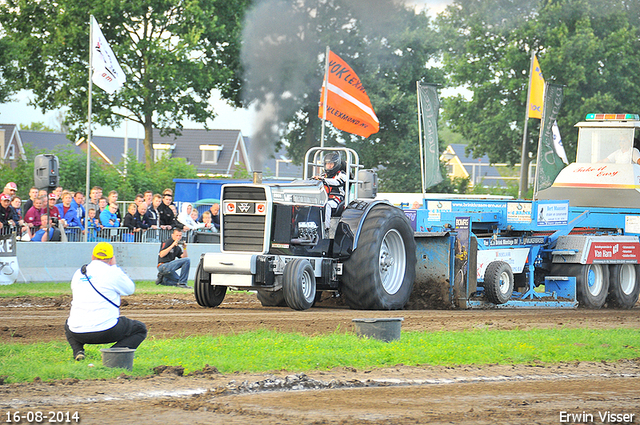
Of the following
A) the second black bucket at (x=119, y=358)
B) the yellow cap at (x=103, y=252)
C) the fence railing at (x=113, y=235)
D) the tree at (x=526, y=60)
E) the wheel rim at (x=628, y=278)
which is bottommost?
the second black bucket at (x=119, y=358)

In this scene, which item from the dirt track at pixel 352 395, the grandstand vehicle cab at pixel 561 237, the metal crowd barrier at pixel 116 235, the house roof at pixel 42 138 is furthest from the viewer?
the house roof at pixel 42 138

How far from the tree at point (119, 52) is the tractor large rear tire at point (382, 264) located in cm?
2293

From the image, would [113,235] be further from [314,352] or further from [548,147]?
[314,352]

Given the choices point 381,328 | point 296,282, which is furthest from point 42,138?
point 381,328

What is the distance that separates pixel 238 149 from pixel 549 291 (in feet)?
171

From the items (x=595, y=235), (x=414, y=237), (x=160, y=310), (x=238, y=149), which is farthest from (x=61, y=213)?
(x=238, y=149)

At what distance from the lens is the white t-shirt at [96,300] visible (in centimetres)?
758

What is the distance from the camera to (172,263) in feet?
55.5

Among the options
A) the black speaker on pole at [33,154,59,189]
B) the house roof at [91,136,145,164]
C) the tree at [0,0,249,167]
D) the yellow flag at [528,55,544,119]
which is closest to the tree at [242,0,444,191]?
the tree at [0,0,249,167]

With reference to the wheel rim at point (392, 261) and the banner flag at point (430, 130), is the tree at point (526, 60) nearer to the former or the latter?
the banner flag at point (430, 130)

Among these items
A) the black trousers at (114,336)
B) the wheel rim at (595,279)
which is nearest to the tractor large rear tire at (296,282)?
the black trousers at (114,336)

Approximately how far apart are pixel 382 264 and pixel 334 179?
1.46 metres

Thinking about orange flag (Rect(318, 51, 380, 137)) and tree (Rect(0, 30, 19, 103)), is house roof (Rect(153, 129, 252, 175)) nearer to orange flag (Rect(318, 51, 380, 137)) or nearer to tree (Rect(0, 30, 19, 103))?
tree (Rect(0, 30, 19, 103))

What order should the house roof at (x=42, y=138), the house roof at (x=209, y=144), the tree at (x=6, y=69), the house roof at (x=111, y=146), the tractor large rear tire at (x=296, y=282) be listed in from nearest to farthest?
the tractor large rear tire at (x=296, y=282) < the tree at (x=6, y=69) < the house roof at (x=209, y=144) < the house roof at (x=42, y=138) < the house roof at (x=111, y=146)
